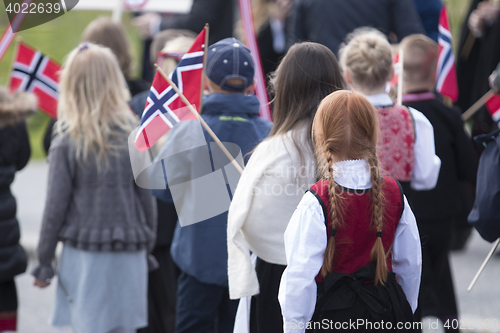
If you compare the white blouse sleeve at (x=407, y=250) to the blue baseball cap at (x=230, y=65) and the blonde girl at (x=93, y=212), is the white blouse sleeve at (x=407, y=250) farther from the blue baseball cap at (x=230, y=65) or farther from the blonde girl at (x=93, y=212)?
the blonde girl at (x=93, y=212)

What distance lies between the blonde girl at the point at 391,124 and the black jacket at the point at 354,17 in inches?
57.8

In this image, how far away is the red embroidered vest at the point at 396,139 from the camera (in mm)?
3211

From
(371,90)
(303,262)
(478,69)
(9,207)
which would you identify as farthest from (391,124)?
(478,69)

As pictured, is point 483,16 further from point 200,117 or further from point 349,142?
point 349,142

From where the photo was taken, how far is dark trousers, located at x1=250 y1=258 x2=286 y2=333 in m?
2.80

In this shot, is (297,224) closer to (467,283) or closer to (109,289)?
(109,289)

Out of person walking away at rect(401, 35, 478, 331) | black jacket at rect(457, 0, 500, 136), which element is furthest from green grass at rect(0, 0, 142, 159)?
person walking away at rect(401, 35, 478, 331)

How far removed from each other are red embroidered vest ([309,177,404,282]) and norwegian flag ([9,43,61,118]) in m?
3.18

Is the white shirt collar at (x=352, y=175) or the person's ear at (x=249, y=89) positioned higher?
the person's ear at (x=249, y=89)

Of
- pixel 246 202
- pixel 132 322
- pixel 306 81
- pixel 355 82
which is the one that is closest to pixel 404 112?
pixel 355 82

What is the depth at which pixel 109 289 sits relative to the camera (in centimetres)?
357

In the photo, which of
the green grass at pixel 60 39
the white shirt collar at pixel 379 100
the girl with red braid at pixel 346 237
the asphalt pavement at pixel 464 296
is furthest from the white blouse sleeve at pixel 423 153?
the green grass at pixel 60 39

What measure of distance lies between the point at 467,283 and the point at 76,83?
3.91 meters

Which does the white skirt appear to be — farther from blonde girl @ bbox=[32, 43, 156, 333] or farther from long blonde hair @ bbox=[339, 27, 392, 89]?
long blonde hair @ bbox=[339, 27, 392, 89]
